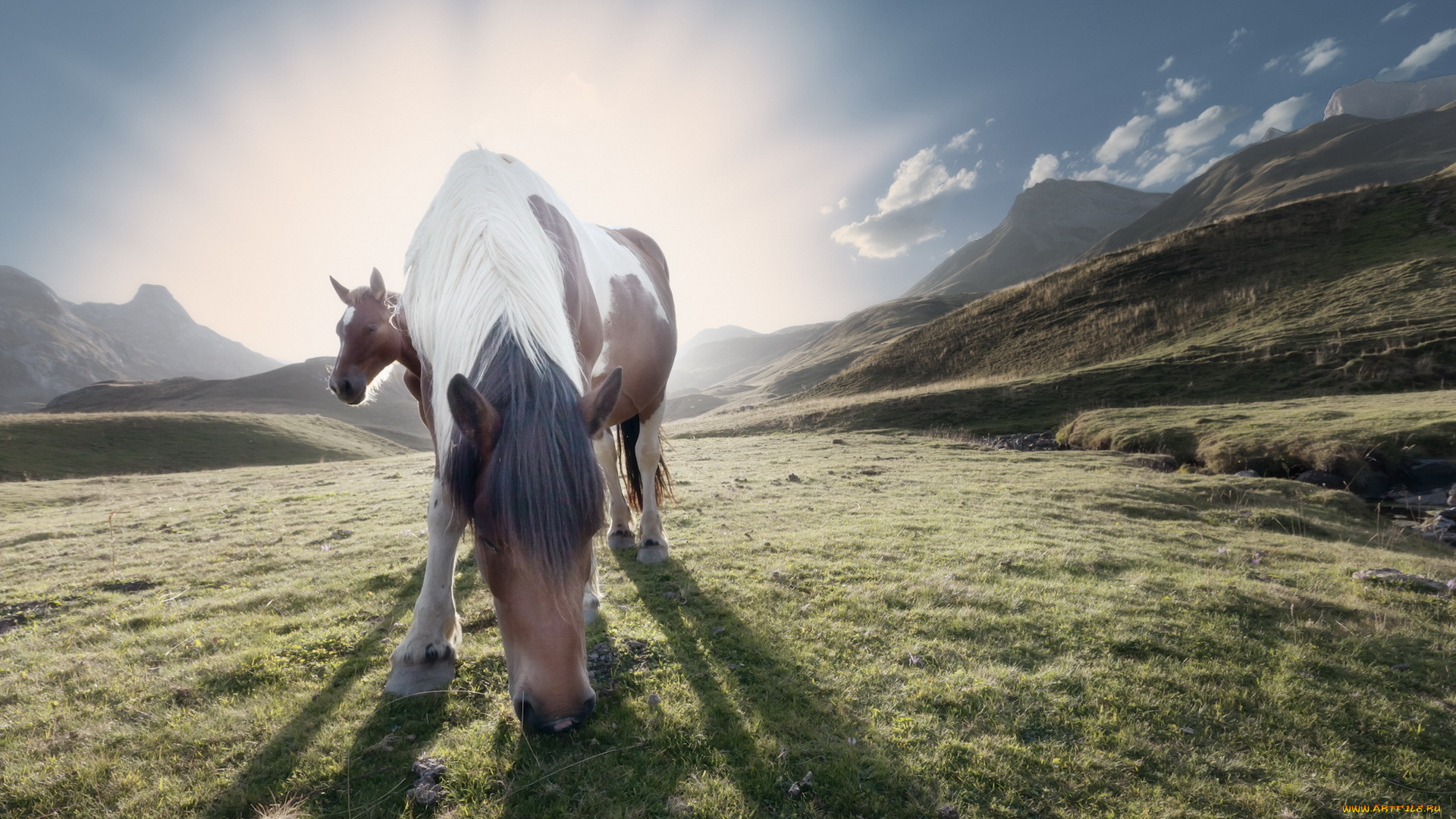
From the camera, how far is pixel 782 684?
3.67 meters

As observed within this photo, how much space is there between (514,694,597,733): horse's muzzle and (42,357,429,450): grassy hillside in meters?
75.9

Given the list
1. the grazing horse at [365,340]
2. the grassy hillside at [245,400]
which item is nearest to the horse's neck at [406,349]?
the grazing horse at [365,340]

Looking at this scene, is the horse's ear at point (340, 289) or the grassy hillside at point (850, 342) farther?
the grassy hillside at point (850, 342)

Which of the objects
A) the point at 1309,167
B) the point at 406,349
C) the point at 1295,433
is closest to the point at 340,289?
the point at 406,349

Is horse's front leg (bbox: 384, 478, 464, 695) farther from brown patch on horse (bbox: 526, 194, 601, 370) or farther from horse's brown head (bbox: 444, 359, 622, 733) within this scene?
brown patch on horse (bbox: 526, 194, 601, 370)

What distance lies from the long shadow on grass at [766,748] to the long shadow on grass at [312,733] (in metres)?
0.83

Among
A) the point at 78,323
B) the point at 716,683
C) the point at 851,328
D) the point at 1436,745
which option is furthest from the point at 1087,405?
the point at 78,323

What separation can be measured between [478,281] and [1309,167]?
229 meters

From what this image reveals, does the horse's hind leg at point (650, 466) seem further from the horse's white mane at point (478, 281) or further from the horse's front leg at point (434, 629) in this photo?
the horse's white mane at point (478, 281)

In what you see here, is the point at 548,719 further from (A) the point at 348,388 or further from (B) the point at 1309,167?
(B) the point at 1309,167

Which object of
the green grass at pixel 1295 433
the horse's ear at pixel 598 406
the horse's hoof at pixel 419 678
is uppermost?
the horse's ear at pixel 598 406

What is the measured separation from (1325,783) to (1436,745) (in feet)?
3.90

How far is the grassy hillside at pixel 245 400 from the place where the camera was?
237 ft

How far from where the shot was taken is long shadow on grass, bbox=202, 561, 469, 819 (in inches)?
103
